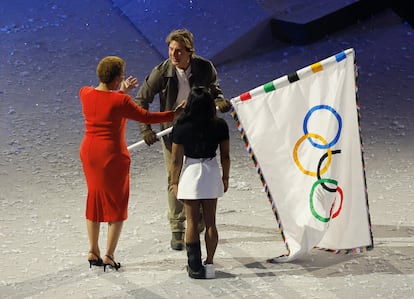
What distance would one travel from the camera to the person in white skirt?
5.54 m

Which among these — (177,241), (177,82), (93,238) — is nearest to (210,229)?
(177,241)

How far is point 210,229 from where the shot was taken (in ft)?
18.6

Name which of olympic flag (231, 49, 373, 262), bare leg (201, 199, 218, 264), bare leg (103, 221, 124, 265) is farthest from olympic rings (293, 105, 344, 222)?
bare leg (103, 221, 124, 265)

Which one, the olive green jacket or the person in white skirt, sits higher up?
the olive green jacket

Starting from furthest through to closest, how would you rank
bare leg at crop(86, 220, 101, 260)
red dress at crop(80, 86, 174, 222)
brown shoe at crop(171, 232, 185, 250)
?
brown shoe at crop(171, 232, 185, 250)
bare leg at crop(86, 220, 101, 260)
red dress at crop(80, 86, 174, 222)

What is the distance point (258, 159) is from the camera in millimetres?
5758

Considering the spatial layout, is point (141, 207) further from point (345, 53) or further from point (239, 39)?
point (239, 39)

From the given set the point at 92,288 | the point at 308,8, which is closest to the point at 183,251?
the point at 92,288

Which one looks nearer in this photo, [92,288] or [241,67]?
[92,288]

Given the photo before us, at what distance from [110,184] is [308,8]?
418 cm

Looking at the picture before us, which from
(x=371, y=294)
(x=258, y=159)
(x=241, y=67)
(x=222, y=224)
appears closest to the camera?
(x=371, y=294)

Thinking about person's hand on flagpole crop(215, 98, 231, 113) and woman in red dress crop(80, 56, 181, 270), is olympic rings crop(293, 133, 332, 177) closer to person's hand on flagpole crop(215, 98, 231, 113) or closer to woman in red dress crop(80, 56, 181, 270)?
person's hand on flagpole crop(215, 98, 231, 113)

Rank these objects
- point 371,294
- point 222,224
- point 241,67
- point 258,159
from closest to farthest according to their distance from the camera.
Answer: point 371,294, point 258,159, point 222,224, point 241,67

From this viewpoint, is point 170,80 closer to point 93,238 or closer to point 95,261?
point 93,238
